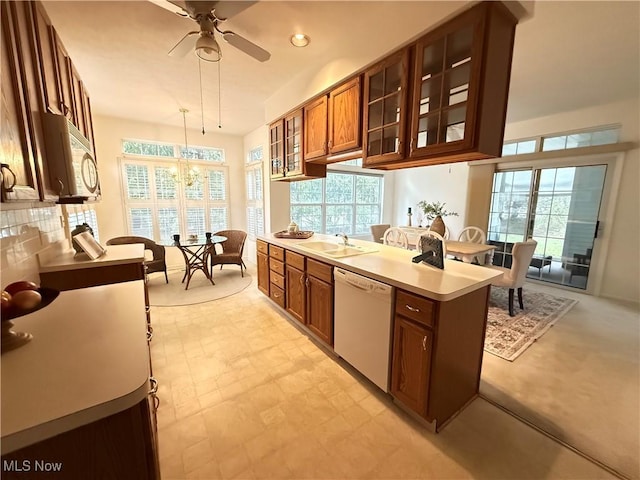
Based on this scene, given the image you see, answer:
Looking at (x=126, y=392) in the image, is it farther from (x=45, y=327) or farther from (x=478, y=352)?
(x=478, y=352)

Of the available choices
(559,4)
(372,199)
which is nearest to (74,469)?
(559,4)

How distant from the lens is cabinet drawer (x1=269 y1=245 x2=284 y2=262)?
10.2 ft

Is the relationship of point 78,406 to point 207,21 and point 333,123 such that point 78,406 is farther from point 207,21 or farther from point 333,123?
point 333,123

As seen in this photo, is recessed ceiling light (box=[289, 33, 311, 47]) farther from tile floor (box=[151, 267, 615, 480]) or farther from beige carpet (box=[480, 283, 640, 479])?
beige carpet (box=[480, 283, 640, 479])

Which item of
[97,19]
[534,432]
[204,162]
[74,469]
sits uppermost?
[97,19]

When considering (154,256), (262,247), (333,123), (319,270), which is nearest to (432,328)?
(319,270)

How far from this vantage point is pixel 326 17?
2.08 meters

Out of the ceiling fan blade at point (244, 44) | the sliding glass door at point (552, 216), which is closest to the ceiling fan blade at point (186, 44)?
the ceiling fan blade at point (244, 44)

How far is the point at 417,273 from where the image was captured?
186 centimetres

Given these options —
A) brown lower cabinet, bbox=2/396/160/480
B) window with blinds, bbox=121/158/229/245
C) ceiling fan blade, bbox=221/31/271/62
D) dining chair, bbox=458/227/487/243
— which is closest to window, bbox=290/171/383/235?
window with blinds, bbox=121/158/229/245

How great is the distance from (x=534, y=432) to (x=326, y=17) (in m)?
3.27

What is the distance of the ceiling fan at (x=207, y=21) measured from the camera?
1.63 metres
